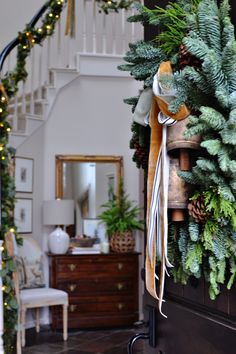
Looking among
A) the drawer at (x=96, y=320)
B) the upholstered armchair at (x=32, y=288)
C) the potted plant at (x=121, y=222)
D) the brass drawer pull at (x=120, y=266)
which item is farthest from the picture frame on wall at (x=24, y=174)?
the drawer at (x=96, y=320)

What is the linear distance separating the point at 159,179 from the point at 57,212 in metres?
4.56

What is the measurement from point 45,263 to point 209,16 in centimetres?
508

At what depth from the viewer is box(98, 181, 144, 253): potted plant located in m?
5.59

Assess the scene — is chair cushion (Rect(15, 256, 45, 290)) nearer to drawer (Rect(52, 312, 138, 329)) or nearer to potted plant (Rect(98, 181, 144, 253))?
drawer (Rect(52, 312, 138, 329))

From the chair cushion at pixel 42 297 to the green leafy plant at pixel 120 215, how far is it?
41.0 inches

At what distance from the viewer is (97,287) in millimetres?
5438

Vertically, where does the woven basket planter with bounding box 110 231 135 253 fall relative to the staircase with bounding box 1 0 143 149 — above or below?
below

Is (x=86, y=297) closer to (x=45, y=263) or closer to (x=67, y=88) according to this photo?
(x=45, y=263)

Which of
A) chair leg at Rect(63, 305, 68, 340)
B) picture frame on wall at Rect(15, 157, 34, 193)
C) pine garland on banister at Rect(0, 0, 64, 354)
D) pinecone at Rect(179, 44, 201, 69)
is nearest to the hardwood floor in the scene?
chair leg at Rect(63, 305, 68, 340)

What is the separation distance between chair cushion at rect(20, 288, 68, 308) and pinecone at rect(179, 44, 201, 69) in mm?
4428

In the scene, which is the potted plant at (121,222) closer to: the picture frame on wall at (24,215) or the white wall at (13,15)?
the picture frame on wall at (24,215)

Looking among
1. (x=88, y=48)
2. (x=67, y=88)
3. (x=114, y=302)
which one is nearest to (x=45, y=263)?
(x=114, y=302)

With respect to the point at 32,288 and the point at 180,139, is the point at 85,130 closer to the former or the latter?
the point at 32,288

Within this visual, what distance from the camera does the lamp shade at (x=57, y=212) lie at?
549 centimetres
